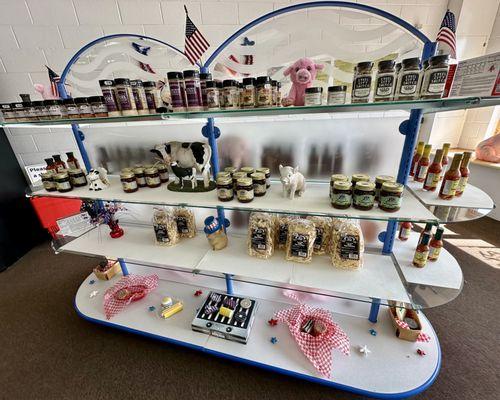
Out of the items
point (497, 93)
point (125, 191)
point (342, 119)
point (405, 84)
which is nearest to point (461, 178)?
point (497, 93)

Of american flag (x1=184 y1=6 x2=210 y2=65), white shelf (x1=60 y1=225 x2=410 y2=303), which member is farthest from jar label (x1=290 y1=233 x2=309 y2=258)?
american flag (x1=184 y1=6 x2=210 y2=65)

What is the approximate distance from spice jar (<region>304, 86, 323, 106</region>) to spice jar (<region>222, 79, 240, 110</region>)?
Answer: 0.31 metres

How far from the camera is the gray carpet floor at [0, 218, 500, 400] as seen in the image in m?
1.25

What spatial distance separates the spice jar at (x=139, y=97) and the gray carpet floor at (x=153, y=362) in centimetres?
152

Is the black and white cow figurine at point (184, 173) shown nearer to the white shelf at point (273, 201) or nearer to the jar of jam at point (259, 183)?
the white shelf at point (273, 201)

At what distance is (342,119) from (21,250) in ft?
12.2

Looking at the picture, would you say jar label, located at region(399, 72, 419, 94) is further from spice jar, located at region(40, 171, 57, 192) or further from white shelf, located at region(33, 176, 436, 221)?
spice jar, located at region(40, 171, 57, 192)

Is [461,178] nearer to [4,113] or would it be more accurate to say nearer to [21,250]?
[4,113]

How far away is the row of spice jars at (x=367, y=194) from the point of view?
0.91 metres

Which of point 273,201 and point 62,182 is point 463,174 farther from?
point 62,182

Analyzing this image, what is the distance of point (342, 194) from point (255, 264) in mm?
625

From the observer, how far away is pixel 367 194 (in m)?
0.93

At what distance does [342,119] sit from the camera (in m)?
1.24

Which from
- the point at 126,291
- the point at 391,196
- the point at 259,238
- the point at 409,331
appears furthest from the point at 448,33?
the point at 126,291
